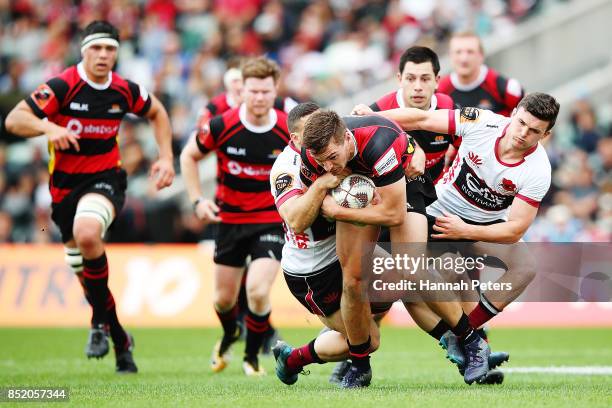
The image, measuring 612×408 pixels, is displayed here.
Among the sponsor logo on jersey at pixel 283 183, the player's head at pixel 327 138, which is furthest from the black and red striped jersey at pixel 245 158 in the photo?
the player's head at pixel 327 138

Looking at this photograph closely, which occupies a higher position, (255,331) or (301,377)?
(255,331)

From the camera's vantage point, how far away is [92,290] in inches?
423

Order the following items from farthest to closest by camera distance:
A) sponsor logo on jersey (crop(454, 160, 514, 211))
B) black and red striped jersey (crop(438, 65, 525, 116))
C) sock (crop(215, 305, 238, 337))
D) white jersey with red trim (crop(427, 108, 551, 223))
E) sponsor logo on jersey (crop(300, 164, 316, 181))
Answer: black and red striped jersey (crop(438, 65, 525, 116)), sock (crop(215, 305, 238, 337)), sponsor logo on jersey (crop(454, 160, 514, 211)), white jersey with red trim (crop(427, 108, 551, 223)), sponsor logo on jersey (crop(300, 164, 316, 181))

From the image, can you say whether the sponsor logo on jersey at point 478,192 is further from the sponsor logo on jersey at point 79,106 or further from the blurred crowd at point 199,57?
the blurred crowd at point 199,57

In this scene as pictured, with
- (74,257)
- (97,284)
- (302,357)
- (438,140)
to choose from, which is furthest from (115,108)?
(302,357)

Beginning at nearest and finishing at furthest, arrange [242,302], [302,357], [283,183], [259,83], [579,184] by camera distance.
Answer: [283,183]
[302,357]
[259,83]
[242,302]
[579,184]

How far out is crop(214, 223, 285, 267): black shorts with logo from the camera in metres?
11.1

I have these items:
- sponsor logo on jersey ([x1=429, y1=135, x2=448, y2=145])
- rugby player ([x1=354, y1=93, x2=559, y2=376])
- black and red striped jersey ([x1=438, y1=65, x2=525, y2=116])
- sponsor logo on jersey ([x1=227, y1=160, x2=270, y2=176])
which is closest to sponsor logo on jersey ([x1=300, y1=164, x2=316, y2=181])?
rugby player ([x1=354, y1=93, x2=559, y2=376])

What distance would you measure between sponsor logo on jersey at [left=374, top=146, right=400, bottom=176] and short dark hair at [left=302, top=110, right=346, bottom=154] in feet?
1.45

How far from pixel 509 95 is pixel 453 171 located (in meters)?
2.37

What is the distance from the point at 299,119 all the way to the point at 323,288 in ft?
4.34

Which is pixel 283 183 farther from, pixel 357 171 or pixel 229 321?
pixel 229 321

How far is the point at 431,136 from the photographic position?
1016cm

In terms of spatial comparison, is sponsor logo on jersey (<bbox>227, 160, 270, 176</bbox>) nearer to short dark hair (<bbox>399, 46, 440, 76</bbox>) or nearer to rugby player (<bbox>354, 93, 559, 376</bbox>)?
short dark hair (<bbox>399, 46, 440, 76</bbox>)
